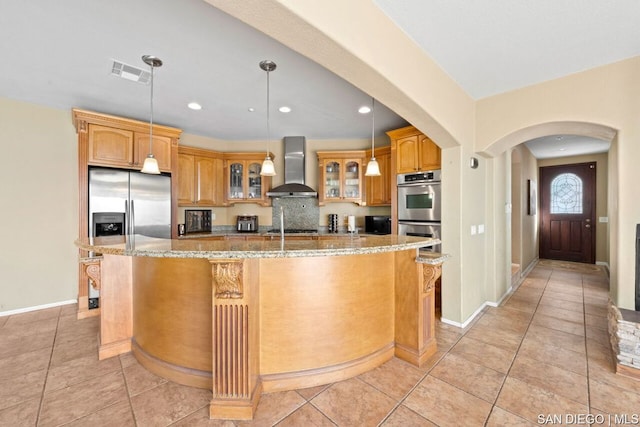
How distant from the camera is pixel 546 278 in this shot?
4887mm

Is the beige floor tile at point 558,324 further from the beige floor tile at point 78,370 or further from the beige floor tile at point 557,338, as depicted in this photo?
the beige floor tile at point 78,370

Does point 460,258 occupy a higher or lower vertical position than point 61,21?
lower

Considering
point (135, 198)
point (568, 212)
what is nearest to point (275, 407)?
point (135, 198)

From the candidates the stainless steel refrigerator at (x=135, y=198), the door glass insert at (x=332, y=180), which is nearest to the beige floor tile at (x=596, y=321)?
the door glass insert at (x=332, y=180)

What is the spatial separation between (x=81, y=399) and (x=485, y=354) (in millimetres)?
3112

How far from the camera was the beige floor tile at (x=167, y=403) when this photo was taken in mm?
1610

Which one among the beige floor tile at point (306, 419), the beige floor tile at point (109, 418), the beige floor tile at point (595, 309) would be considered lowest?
the beige floor tile at point (306, 419)

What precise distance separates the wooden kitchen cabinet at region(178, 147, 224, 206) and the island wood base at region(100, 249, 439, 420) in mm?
2344

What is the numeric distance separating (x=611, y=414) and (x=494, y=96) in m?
2.86

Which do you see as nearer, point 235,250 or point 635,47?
point 235,250

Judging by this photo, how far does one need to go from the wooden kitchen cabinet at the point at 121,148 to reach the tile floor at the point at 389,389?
6.72ft

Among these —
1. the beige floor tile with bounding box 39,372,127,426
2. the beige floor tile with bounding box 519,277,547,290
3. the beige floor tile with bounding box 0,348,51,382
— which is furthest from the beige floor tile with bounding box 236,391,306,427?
the beige floor tile with bounding box 519,277,547,290

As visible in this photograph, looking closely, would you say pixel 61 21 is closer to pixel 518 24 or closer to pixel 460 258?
pixel 518 24

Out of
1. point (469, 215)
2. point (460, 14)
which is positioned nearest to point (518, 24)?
point (460, 14)
